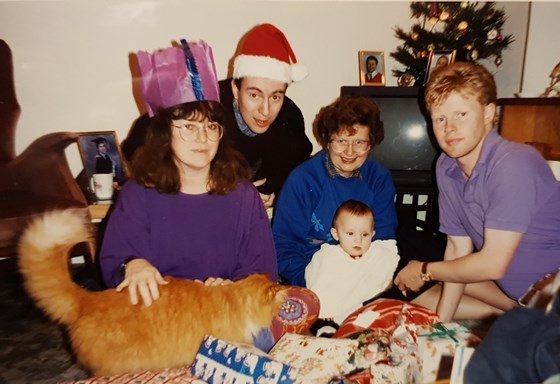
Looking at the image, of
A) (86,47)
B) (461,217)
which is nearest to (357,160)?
(461,217)

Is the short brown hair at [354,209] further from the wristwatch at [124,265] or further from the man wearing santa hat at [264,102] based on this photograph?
the wristwatch at [124,265]

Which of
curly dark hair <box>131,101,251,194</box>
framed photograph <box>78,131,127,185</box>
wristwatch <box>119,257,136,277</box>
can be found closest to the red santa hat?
curly dark hair <box>131,101,251,194</box>

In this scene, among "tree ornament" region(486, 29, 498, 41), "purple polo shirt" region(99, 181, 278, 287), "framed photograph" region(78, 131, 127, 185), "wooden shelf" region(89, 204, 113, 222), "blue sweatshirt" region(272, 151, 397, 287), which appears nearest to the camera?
"purple polo shirt" region(99, 181, 278, 287)

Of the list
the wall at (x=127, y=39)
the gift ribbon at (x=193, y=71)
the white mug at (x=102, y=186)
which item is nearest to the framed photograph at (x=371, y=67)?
the wall at (x=127, y=39)

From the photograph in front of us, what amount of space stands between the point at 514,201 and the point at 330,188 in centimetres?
63

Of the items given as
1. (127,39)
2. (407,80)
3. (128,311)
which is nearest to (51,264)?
(128,311)

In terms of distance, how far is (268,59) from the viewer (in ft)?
5.08

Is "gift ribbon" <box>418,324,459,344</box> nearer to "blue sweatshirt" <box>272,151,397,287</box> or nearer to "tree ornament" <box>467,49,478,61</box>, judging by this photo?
"blue sweatshirt" <box>272,151,397,287</box>

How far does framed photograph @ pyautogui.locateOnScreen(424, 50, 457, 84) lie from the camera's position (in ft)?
7.40

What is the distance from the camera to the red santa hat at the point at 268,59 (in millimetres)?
1545

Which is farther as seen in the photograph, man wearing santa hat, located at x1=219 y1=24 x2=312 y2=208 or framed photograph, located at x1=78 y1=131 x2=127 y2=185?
framed photograph, located at x1=78 y1=131 x2=127 y2=185

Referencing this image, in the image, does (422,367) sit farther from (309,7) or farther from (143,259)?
(309,7)

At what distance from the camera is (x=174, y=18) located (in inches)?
94.3

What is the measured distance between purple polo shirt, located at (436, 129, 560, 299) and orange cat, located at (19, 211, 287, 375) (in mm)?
696
